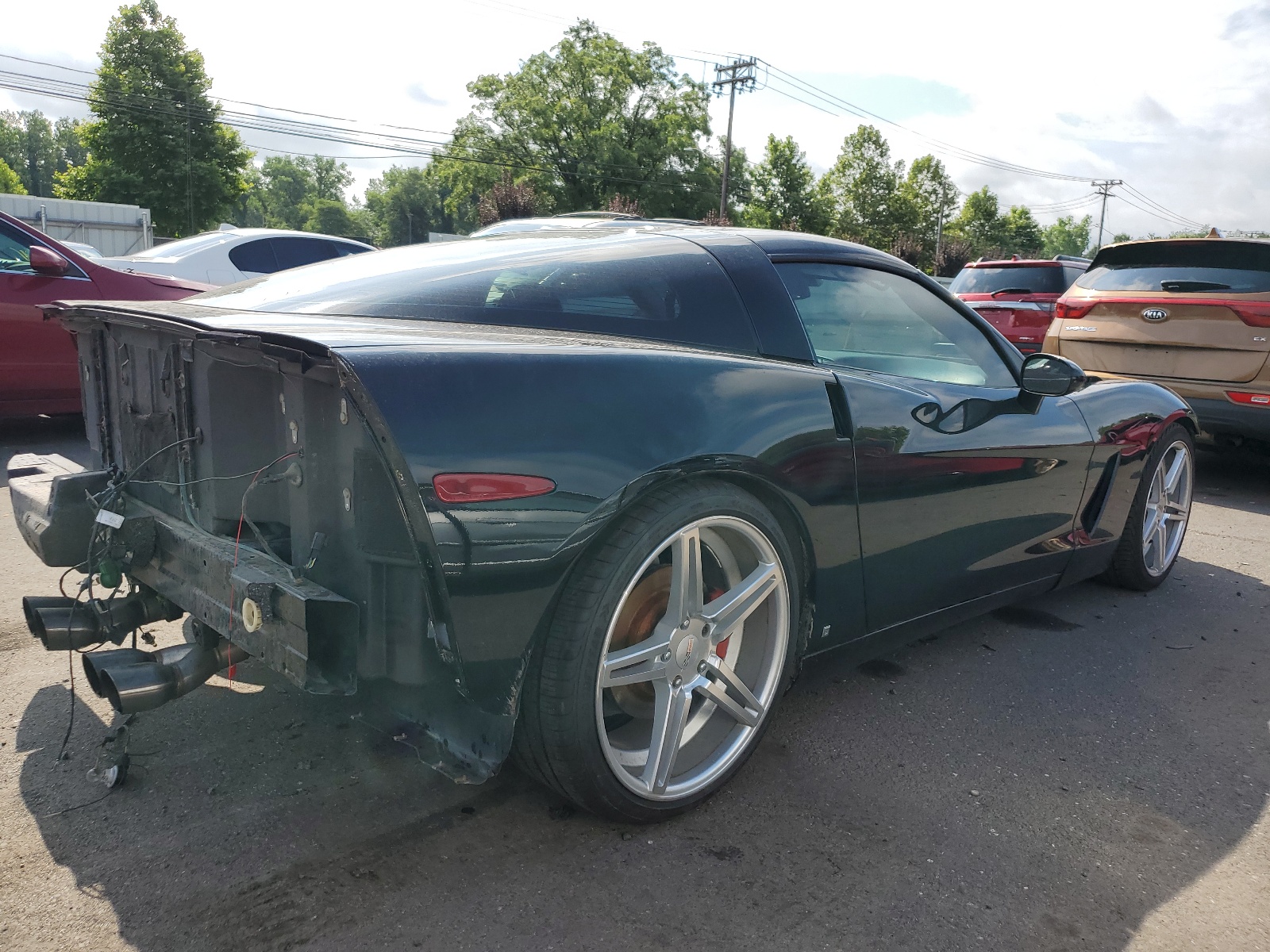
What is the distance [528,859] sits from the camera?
6.79 ft

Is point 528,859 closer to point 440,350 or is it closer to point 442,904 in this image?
point 442,904

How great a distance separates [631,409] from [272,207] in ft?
444

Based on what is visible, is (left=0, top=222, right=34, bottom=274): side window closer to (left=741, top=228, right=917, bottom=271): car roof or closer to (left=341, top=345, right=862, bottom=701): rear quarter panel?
(left=741, top=228, right=917, bottom=271): car roof

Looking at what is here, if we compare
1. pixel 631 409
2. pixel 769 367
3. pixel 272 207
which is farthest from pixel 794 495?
pixel 272 207

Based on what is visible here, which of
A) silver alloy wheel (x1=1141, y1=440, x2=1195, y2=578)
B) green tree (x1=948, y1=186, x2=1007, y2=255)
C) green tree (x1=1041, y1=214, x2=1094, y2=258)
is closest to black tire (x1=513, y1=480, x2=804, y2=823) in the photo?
silver alloy wheel (x1=1141, y1=440, x2=1195, y2=578)

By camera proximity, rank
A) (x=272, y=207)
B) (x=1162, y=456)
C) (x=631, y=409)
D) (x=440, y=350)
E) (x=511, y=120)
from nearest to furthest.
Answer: (x=440, y=350) → (x=631, y=409) → (x=1162, y=456) → (x=511, y=120) → (x=272, y=207)

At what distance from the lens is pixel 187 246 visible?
917 centimetres

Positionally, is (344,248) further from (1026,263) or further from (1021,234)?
(1021,234)

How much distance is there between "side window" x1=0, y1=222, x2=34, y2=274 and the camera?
6020mm

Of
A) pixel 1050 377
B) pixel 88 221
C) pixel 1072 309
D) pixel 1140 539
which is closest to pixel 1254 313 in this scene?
pixel 1072 309

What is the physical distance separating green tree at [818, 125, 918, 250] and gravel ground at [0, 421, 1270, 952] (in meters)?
53.9

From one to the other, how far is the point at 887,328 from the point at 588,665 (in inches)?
66.2

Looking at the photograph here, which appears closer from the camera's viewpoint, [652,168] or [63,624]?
[63,624]

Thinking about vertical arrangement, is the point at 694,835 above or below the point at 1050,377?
below
